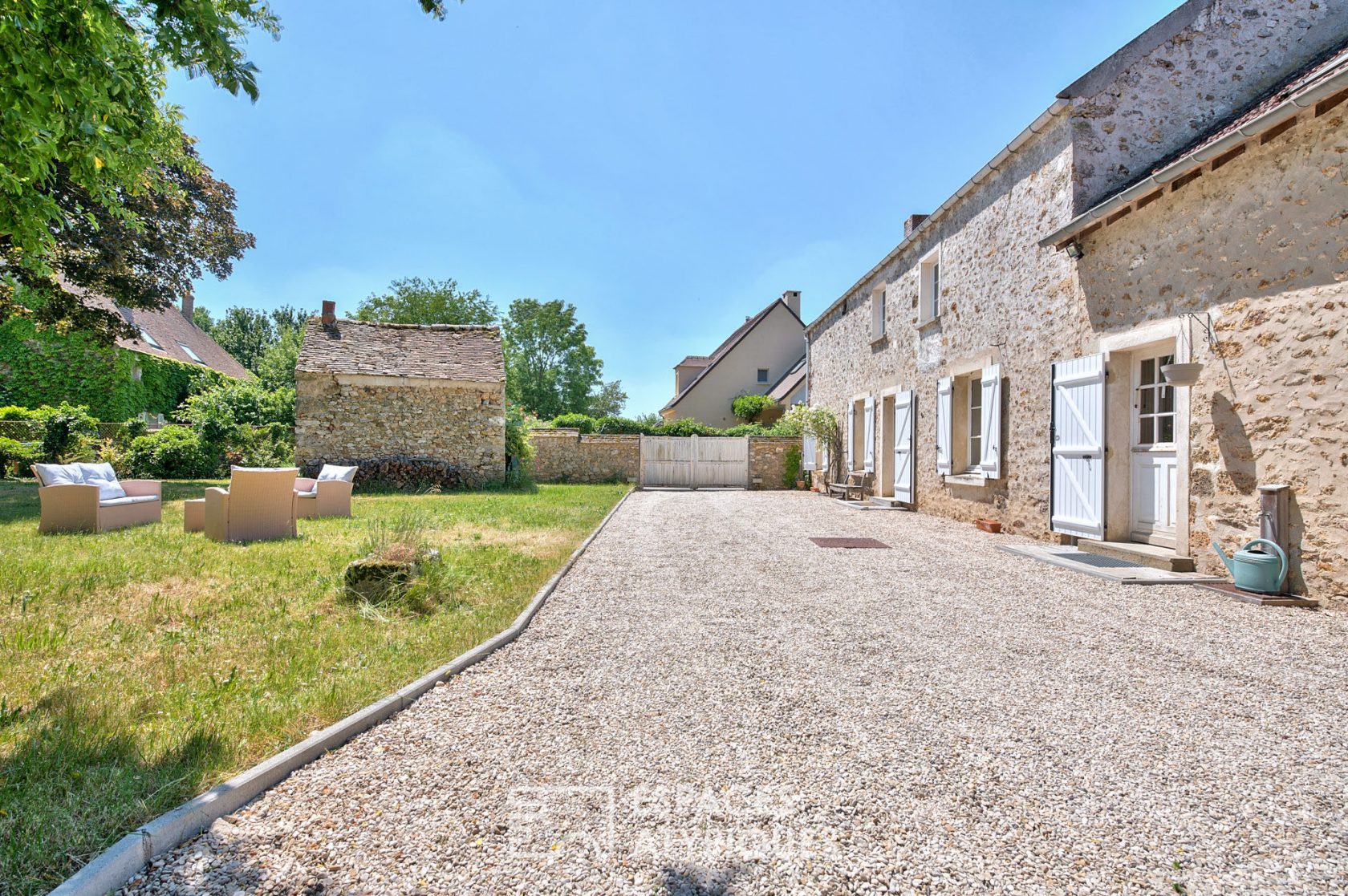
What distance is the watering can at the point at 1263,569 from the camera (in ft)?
16.1

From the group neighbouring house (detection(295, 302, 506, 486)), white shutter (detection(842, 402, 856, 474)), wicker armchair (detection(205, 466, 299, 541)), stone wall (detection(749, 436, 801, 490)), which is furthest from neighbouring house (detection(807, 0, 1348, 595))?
neighbouring house (detection(295, 302, 506, 486))

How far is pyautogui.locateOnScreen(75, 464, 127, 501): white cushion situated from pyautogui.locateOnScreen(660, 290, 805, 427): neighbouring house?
2068 centimetres

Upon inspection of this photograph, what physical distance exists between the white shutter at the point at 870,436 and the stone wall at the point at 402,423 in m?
9.36

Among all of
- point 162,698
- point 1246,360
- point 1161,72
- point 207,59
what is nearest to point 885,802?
point 162,698

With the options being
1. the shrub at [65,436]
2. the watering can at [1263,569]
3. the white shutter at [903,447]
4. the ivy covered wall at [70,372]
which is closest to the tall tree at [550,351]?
the ivy covered wall at [70,372]

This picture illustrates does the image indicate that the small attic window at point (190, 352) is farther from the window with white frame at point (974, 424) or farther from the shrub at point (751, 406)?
the window with white frame at point (974, 424)

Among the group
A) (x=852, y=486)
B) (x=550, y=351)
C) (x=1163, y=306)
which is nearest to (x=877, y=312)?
(x=852, y=486)

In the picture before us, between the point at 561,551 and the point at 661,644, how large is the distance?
3138 millimetres

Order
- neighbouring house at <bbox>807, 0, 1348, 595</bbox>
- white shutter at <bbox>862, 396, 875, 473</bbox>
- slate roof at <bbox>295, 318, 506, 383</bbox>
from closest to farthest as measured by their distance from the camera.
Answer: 1. neighbouring house at <bbox>807, 0, 1348, 595</bbox>
2. white shutter at <bbox>862, 396, 875, 473</bbox>
3. slate roof at <bbox>295, 318, 506, 383</bbox>

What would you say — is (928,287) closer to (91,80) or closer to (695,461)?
(695,461)

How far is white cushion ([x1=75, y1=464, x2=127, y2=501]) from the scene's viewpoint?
25.9ft

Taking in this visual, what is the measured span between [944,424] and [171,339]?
98.9 ft

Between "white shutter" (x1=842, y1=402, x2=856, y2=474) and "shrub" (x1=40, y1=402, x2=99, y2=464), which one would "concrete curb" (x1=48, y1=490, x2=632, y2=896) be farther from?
"shrub" (x1=40, y1=402, x2=99, y2=464)

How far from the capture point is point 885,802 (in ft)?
6.88
